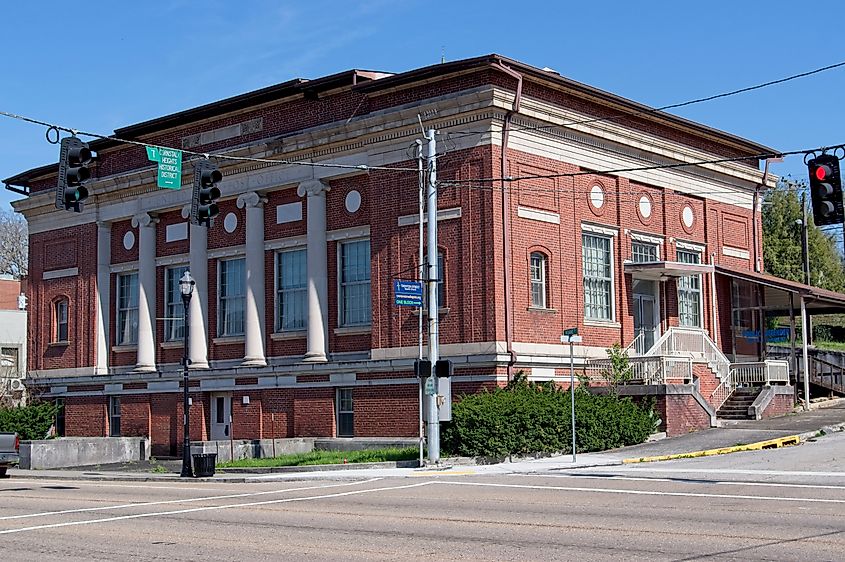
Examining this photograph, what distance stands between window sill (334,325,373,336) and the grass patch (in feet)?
12.5

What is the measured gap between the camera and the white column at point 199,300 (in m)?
40.9

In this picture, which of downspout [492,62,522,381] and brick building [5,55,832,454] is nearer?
downspout [492,62,522,381]

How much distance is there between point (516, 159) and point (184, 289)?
10.2 meters

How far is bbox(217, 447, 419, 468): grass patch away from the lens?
103ft

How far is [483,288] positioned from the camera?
3269cm

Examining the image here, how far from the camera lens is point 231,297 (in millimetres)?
40688

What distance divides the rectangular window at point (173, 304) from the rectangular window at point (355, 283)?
8109mm

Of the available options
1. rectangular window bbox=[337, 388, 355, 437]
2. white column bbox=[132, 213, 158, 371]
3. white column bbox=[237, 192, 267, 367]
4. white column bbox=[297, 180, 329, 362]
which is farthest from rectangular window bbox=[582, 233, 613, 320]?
white column bbox=[132, 213, 158, 371]

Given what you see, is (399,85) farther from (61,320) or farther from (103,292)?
(61,320)

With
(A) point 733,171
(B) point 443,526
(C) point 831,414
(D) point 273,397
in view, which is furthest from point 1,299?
(B) point 443,526

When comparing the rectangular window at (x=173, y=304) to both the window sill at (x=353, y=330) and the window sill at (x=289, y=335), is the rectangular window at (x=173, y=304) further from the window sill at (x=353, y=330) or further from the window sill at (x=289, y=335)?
the window sill at (x=353, y=330)

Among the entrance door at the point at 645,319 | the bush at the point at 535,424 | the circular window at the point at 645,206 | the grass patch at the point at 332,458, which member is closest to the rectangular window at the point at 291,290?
the grass patch at the point at 332,458

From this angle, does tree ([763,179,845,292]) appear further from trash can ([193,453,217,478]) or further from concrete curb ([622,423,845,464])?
trash can ([193,453,217,478])

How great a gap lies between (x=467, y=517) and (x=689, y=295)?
25.0 metres
